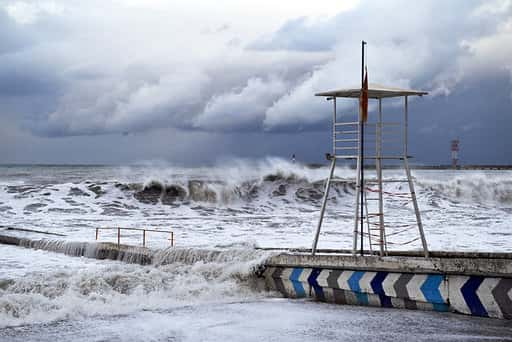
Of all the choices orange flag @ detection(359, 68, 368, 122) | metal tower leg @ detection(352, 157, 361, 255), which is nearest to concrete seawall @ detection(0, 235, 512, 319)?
metal tower leg @ detection(352, 157, 361, 255)

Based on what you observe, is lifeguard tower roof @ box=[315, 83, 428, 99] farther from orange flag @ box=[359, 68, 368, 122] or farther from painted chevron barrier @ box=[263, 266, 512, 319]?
painted chevron barrier @ box=[263, 266, 512, 319]

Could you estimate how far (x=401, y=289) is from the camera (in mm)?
8281

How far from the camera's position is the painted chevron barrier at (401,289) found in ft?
25.1

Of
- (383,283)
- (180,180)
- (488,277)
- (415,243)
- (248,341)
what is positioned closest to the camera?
(248,341)

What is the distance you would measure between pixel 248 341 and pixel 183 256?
433 centimetres

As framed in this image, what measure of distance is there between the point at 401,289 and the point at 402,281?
0.36ft

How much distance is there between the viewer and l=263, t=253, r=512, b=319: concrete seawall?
764 centimetres

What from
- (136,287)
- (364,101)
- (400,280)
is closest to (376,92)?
(364,101)

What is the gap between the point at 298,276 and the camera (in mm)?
9203

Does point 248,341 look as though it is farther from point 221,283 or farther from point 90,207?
point 90,207

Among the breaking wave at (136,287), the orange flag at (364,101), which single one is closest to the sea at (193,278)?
the breaking wave at (136,287)

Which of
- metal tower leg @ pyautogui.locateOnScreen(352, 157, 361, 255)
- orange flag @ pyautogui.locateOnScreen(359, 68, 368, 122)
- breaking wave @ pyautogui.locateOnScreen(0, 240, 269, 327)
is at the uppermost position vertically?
orange flag @ pyautogui.locateOnScreen(359, 68, 368, 122)

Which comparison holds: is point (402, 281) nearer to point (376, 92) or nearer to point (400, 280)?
point (400, 280)

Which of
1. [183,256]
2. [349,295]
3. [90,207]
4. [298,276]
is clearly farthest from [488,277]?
[90,207]
